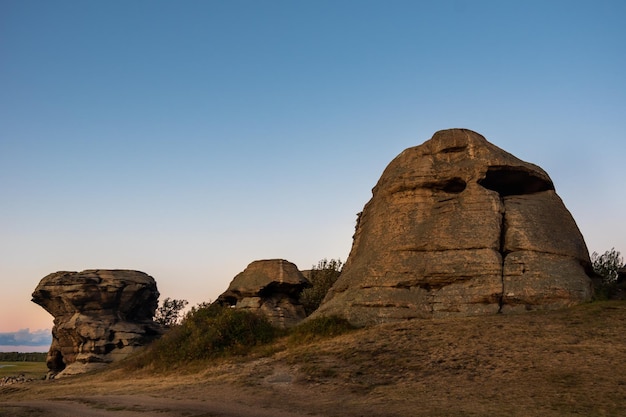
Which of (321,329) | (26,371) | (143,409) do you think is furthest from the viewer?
(26,371)

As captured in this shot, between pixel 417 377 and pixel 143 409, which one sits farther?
pixel 417 377

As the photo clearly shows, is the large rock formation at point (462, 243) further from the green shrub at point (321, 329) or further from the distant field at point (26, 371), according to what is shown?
the distant field at point (26, 371)

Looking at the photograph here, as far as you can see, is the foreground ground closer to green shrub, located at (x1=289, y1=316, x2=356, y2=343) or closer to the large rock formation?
green shrub, located at (x1=289, y1=316, x2=356, y2=343)

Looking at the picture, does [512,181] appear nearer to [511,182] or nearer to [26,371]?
[511,182]

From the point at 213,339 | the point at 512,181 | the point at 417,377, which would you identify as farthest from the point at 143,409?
the point at 512,181

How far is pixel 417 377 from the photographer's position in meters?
16.2

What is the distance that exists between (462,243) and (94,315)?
36473 millimetres

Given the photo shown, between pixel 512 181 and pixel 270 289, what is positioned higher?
pixel 512 181

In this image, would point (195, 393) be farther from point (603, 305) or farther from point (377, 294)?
point (603, 305)

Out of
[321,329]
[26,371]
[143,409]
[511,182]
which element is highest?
[511,182]

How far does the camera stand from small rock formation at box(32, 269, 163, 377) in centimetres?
4428

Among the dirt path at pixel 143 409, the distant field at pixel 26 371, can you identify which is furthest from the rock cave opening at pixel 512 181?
the distant field at pixel 26 371

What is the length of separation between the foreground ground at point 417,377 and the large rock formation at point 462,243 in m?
1.40

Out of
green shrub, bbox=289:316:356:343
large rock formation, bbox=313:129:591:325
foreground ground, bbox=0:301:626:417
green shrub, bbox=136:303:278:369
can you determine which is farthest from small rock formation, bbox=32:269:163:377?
green shrub, bbox=289:316:356:343
